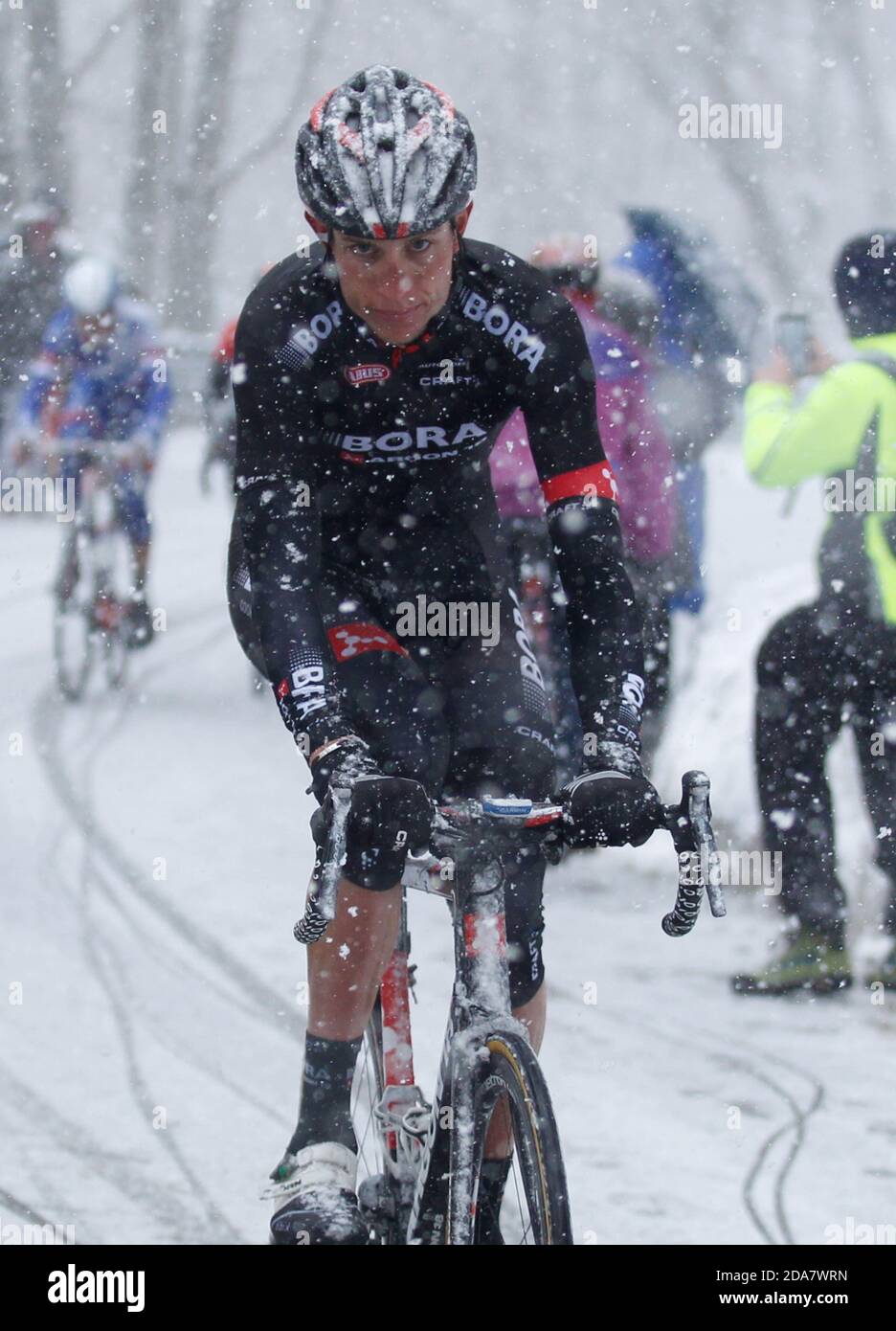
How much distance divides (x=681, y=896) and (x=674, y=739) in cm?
460

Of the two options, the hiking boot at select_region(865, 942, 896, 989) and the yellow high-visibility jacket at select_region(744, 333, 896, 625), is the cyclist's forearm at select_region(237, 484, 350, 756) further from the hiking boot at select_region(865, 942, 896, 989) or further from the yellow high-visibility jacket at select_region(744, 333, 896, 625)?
the hiking boot at select_region(865, 942, 896, 989)

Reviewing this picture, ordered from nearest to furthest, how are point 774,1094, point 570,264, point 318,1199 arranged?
point 318,1199
point 774,1094
point 570,264

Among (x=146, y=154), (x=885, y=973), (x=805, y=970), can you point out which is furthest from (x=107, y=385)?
(x=146, y=154)

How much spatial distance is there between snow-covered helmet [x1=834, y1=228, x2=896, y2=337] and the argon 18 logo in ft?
8.10

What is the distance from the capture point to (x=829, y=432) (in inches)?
204

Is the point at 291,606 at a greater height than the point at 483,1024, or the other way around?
the point at 291,606

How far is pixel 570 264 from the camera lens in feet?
19.9

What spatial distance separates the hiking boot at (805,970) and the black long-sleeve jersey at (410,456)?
8.34 ft

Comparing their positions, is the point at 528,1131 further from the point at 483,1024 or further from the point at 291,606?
the point at 291,606

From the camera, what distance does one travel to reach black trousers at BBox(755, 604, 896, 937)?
5391 mm

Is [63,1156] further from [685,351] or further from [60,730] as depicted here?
[60,730]

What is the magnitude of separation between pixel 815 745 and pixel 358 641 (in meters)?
2.66

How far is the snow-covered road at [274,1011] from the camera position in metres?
3.95

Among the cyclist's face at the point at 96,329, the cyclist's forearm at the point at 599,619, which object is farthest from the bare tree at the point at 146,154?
the cyclist's forearm at the point at 599,619
